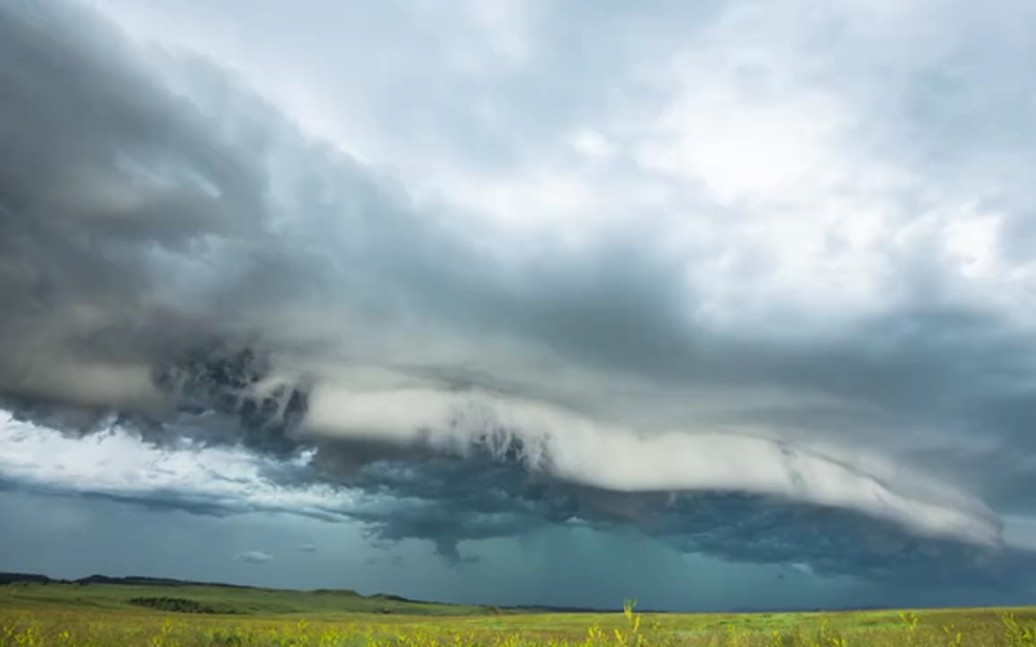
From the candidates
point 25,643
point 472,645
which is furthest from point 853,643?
point 25,643

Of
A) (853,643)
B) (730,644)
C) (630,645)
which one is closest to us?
(630,645)

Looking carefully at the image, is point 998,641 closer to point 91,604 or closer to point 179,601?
point 91,604

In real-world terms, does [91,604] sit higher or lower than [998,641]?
lower

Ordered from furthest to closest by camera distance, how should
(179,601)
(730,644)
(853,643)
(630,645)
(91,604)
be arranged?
(179,601) → (91,604) → (730,644) → (853,643) → (630,645)

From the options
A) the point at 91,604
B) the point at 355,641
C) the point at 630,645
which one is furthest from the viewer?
the point at 91,604

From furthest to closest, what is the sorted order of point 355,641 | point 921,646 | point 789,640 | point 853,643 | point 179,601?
1. point 179,601
2. point 355,641
3. point 853,643
4. point 789,640
5. point 921,646

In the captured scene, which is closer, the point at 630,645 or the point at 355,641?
the point at 630,645

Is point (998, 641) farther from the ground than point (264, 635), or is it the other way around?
point (998, 641)

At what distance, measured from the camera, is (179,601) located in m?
152

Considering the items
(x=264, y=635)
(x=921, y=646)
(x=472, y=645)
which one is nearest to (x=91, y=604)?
(x=264, y=635)

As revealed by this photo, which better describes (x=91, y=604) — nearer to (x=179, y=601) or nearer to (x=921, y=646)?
(x=179, y=601)

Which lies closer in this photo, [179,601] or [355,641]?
[355,641]

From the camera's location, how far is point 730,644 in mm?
21891

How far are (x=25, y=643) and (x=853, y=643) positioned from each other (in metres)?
23.4
